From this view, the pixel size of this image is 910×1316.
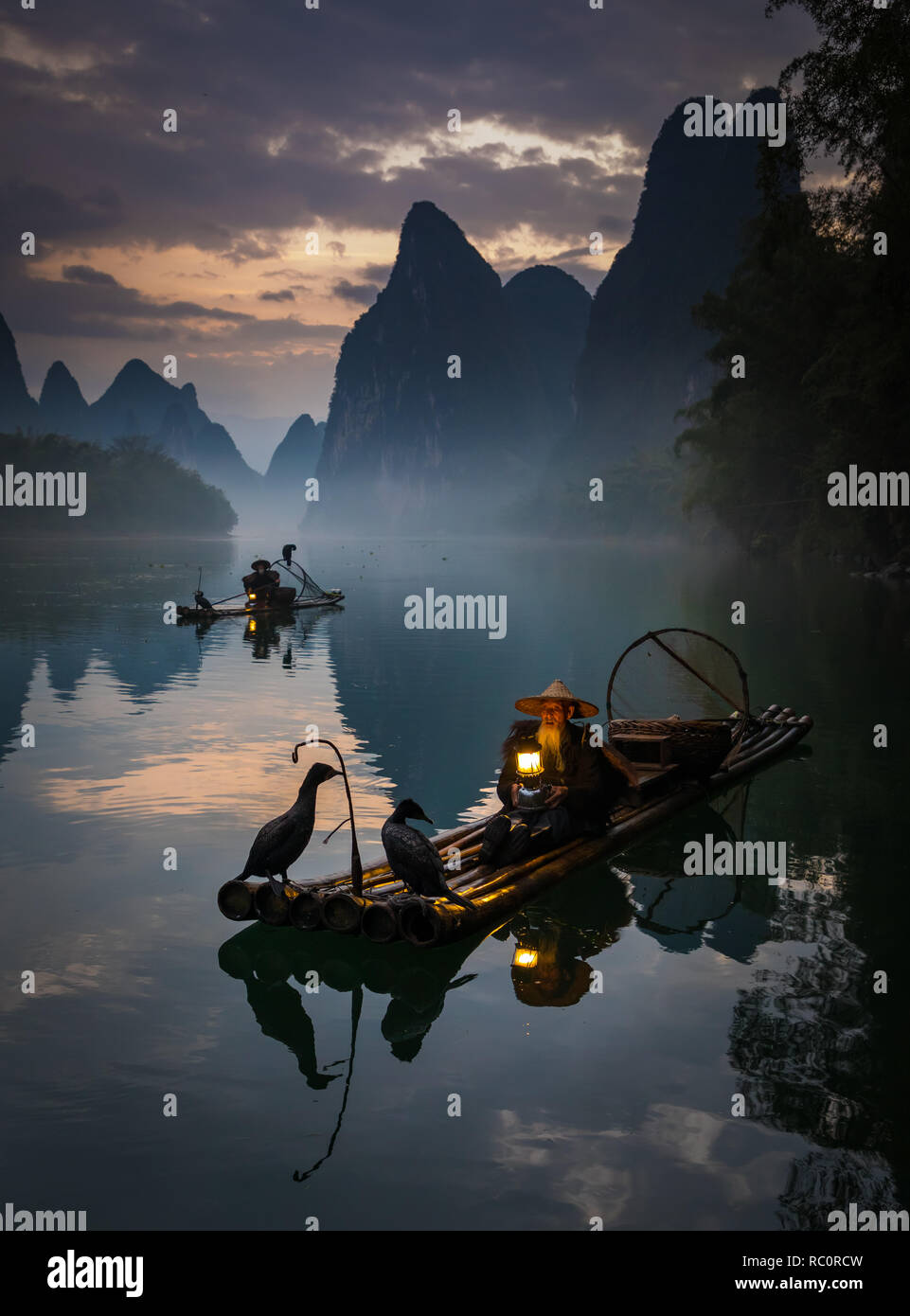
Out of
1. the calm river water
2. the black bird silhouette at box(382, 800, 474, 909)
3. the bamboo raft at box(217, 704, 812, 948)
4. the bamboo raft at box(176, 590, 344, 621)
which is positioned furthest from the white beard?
the bamboo raft at box(176, 590, 344, 621)

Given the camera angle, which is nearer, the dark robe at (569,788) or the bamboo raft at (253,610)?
the dark robe at (569,788)

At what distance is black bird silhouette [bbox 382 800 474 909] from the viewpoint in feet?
20.1

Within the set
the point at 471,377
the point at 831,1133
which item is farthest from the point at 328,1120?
the point at 471,377

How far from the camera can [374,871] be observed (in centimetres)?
685

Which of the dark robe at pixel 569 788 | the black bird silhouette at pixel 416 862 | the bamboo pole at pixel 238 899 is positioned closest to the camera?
the black bird silhouette at pixel 416 862

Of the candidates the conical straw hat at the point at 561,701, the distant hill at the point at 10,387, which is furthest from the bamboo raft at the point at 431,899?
the distant hill at the point at 10,387

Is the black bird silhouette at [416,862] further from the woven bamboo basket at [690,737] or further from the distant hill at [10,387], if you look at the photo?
the distant hill at [10,387]

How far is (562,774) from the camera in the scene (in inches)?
307

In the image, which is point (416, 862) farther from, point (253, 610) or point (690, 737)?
point (253, 610)

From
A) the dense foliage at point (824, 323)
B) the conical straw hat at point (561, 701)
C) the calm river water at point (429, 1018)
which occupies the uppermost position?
the dense foliage at point (824, 323)

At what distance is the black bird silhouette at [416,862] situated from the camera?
20.1 feet

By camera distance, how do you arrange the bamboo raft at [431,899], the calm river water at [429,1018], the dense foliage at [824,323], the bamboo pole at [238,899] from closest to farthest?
the calm river water at [429,1018]
the bamboo raft at [431,899]
the bamboo pole at [238,899]
the dense foliage at [824,323]

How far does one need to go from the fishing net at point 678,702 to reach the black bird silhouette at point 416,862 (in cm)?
374
